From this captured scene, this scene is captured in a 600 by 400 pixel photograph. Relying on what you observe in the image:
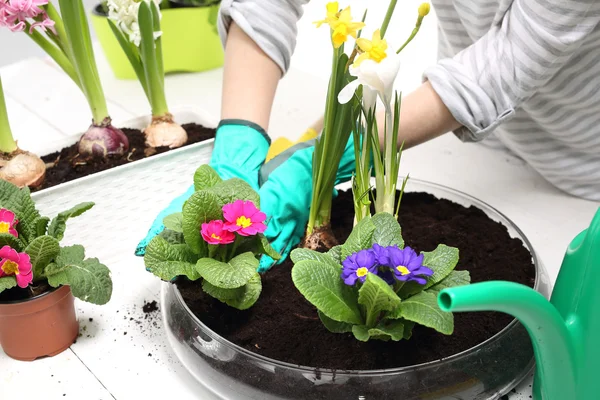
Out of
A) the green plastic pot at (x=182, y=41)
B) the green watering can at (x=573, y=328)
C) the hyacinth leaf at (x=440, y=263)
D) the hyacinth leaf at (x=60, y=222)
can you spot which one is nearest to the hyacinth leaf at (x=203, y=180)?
the hyacinth leaf at (x=60, y=222)

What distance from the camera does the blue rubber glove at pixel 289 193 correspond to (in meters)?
0.70

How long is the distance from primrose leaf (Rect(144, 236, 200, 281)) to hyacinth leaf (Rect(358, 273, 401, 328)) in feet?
0.52

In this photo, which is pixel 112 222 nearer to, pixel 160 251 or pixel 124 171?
pixel 124 171

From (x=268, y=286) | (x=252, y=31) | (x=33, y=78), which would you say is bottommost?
(x=33, y=78)

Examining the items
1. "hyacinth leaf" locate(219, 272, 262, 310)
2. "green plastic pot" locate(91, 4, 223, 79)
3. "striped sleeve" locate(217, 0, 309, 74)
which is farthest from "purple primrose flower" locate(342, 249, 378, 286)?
"green plastic pot" locate(91, 4, 223, 79)

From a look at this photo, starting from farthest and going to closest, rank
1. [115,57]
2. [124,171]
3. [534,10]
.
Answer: [115,57] < [124,171] < [534,10]

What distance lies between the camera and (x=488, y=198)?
0.87 metres

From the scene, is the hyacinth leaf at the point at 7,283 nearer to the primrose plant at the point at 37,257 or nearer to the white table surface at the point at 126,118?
the primrose plant at the point at 37,257

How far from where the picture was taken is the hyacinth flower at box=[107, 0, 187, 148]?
2.71 feet

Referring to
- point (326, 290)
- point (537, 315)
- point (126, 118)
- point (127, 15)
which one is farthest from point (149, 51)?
point (537, 315)

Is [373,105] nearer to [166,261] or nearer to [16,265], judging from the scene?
[166,261]

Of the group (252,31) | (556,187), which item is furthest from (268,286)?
(556,187)

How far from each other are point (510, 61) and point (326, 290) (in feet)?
1.09

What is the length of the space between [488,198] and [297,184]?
0.30 m
